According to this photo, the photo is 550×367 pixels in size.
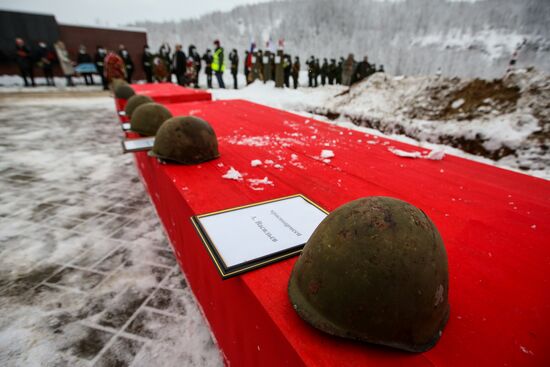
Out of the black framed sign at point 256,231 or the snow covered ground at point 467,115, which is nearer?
the black framed sign at point 256,231

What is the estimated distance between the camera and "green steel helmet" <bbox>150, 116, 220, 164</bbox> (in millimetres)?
2367

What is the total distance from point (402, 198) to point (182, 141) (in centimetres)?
191

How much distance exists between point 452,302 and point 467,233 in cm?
66

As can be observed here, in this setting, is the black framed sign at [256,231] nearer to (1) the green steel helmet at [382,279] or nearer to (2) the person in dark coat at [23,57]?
(1) the green steel helmet at [382,279]

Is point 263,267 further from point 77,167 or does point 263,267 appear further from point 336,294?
point 77,167

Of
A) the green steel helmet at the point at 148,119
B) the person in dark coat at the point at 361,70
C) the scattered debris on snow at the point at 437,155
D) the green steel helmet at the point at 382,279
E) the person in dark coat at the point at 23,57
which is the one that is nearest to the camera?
the green steel helmet at the point at 382,279

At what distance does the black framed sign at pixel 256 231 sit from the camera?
120cm

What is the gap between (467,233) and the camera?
1.54 m

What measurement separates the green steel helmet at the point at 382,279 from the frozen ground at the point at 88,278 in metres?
1.17

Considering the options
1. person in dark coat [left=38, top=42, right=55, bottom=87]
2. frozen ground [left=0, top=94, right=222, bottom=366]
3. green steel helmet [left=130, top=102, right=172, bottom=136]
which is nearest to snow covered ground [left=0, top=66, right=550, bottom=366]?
frozen ground [left=0, top=94, right=222, bottom=366]

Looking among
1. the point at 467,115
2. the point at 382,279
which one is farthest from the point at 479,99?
the point at 382,279

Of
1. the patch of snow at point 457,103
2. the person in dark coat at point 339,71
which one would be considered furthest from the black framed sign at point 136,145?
the person in dark coat at point 339,71

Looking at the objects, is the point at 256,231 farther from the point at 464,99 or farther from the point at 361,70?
the point at 361,70

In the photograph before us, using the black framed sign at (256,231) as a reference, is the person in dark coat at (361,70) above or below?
above
